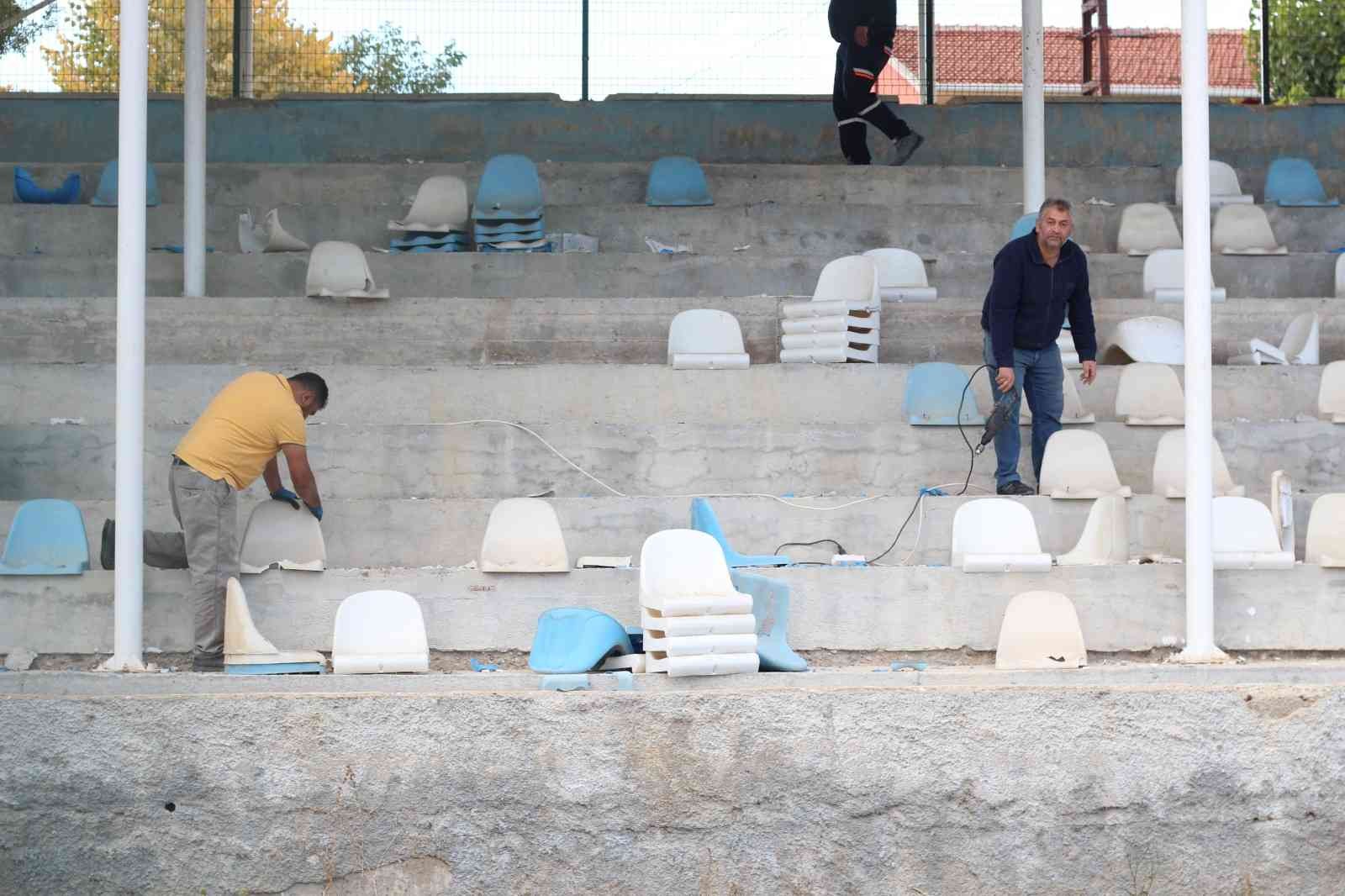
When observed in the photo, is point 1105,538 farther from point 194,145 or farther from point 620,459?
point 194,145

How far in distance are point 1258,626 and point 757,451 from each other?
7.49 feet

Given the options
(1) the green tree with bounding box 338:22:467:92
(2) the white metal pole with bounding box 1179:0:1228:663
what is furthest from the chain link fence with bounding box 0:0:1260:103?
(2) the white metal pole with bounding box 1179:0:1228:663

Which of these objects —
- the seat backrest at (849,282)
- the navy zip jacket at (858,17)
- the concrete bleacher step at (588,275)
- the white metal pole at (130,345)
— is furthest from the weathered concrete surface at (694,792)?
the navy zip jacket at (858,17)

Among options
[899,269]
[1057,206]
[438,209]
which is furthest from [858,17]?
[1057,206]

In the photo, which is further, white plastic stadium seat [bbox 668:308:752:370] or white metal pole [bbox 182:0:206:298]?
white metal pole [bbox 182:0:206:298]

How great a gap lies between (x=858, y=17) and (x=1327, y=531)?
227 inches

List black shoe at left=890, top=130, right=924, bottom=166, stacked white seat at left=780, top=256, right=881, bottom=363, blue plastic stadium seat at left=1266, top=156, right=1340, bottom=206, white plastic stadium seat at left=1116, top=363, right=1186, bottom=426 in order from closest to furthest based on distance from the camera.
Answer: white plastic stadium seat at left=1116, top=363, right=1186, bottom=426 < stacked white seat at left=780, top=256, right=881, bottom=363 < blue plastic stadium seat at left=1266, top=156, right=1340, bottom=206 < black shoe at left=890, top=130, right=924, bottom=166

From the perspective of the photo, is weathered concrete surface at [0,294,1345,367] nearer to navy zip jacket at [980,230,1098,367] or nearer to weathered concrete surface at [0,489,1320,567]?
navy zip jacket at [980,230,1098,367]

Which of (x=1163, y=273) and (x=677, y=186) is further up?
(x=677, y=186)

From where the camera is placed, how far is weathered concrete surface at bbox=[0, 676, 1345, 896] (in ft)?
17.3

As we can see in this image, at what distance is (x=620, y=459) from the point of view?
25.0ft

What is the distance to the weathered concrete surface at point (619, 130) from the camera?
12.0 metres

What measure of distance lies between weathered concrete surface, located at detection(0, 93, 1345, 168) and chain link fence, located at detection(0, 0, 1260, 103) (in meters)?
0.26

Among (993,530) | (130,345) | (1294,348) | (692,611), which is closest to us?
(692,611)
